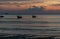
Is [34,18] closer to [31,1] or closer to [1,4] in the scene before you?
[31,1]

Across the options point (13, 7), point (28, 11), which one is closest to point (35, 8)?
point (28, 11)

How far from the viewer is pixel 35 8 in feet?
12.6

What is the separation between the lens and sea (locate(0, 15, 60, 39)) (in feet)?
9.37

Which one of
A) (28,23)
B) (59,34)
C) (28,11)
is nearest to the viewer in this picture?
(59,34)

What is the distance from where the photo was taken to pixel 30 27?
3.01m

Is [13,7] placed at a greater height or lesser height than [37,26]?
greater

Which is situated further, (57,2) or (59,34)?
(57,2)

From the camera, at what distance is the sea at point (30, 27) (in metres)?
2.86

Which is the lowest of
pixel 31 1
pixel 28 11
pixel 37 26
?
pixel 37 26

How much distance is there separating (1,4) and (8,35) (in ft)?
4.03

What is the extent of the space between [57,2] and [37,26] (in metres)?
1.23

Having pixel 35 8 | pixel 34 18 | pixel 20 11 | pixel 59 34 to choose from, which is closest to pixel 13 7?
pixel 20 11

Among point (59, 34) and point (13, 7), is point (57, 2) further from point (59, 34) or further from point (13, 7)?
point (59, 34)

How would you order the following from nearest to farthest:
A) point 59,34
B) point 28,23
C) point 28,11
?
point 59,34 → point 28,23 → point 28,11
